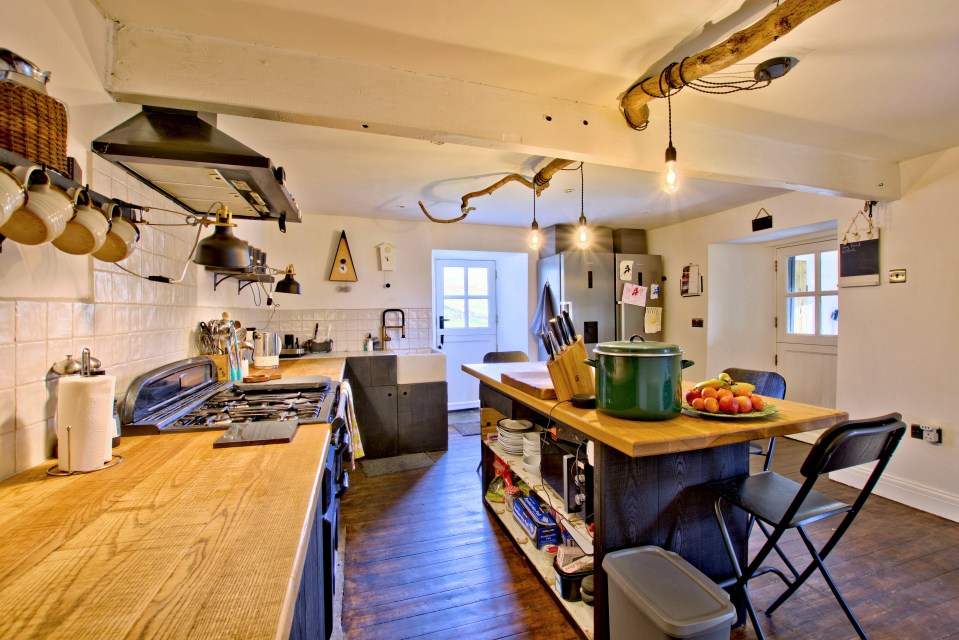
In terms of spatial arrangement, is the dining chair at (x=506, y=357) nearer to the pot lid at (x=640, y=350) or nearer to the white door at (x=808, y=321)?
Answer: the pot lid at (x=640, y=350)

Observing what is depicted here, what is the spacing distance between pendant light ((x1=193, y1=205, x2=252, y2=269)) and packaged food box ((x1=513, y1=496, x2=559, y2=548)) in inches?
69.1

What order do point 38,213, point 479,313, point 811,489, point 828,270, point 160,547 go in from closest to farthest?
1. point 160,547
2. point 38,213
3. point 811,489
4. point 828,270
5. point 479,313

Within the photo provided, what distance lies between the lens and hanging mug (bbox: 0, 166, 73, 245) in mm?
822

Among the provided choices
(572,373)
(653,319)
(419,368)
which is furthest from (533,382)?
(653,319)

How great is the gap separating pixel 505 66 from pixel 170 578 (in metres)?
→ 1.88

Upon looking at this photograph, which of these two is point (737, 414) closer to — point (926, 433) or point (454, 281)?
point (926, 433)

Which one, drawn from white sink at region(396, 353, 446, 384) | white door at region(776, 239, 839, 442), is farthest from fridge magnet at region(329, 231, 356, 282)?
white door at region(776, 239, 839, 442)

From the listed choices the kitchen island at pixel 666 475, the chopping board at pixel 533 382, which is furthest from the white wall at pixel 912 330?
the chopping board at pixel 533 382

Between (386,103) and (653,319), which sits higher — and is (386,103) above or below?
above

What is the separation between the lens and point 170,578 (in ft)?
2.03

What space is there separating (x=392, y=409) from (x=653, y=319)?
312cm

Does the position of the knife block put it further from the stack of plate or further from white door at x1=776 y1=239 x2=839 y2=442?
white door at x1=776 y1=239 x2=839 y2=442

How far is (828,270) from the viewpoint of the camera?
375cm

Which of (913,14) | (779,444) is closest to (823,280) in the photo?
(779,444)
